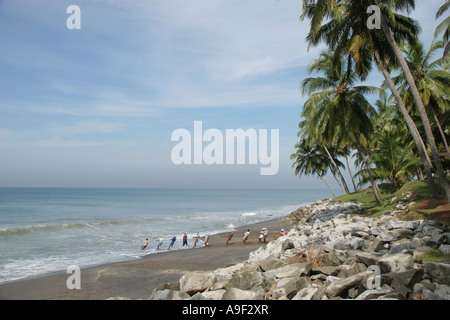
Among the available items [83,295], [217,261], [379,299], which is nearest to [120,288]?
[83,295]

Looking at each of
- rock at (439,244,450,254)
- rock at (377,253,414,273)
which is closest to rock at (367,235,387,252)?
rock at (439,244,450,254)

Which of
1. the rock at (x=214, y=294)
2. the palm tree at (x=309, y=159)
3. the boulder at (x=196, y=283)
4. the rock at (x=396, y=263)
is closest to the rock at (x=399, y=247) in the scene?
the rock at (x=396, y=263)

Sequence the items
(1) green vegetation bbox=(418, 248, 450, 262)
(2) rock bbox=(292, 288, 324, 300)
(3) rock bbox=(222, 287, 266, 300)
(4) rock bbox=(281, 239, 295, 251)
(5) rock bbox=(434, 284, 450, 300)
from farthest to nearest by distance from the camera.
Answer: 1. (4) rock bbox=(281, 239, 295, 251)
2. (1) green vegetation bbox=(418, 248, 450, 262)
3. (3) rock bbox=(222, 287, 266, 300)
4. (2) rock bbox=(292, 288, 324, 300)
5. (5) rock bbox=(434, 284, 450, 300)

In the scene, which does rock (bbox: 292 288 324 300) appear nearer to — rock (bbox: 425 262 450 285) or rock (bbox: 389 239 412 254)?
rock (bbox: 425 262 450 285)

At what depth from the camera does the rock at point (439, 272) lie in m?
5.43

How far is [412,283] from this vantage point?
5.49 m

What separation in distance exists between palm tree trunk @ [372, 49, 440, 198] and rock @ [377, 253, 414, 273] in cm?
800

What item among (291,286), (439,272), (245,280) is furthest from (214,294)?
(439,272)

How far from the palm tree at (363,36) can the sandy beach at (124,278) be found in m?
10.3

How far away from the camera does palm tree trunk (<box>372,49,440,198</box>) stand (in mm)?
12935

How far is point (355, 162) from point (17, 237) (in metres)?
42.8

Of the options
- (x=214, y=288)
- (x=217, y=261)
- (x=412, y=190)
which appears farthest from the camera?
(x=412, y=190)

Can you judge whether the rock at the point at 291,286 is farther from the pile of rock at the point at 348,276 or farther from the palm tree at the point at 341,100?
the palm tree at the point at 341,100
